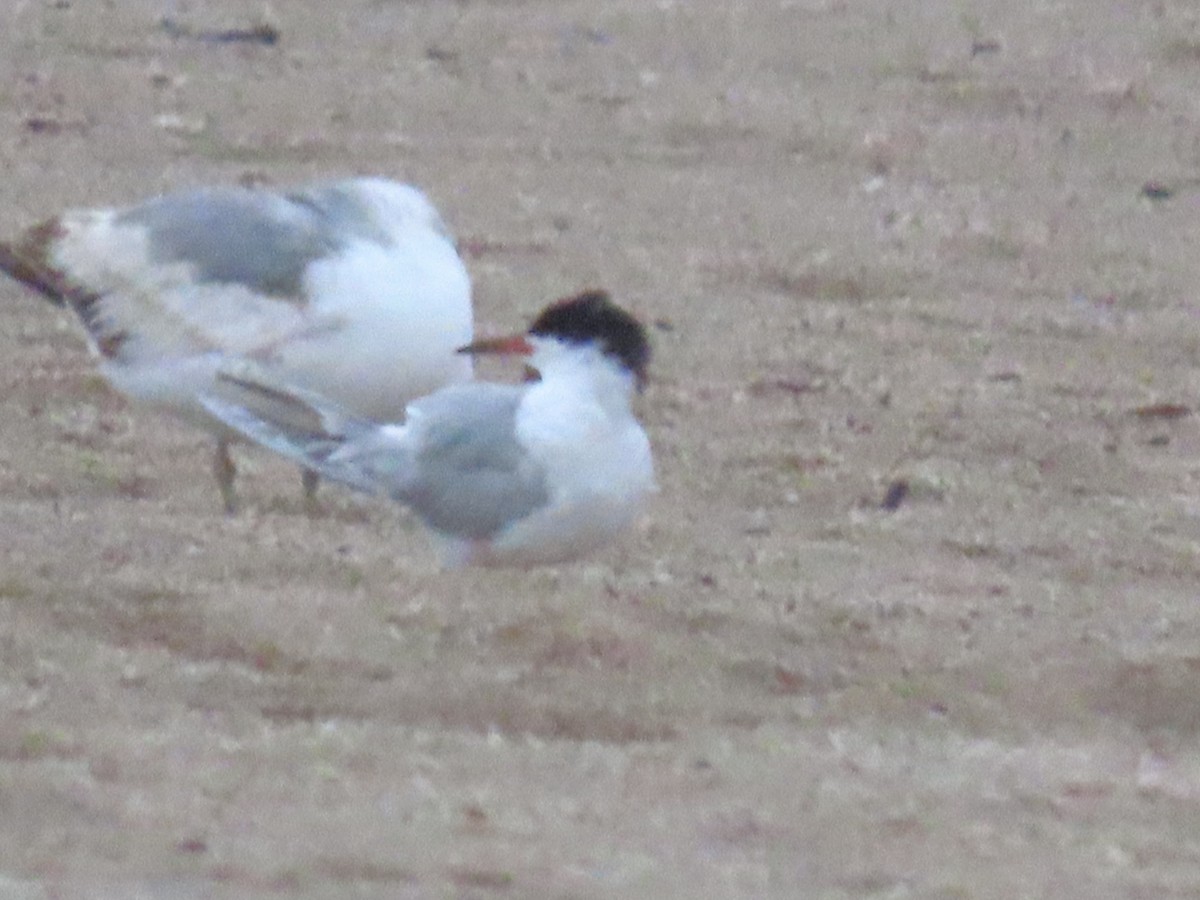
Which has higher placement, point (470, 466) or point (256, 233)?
point (256, 233)

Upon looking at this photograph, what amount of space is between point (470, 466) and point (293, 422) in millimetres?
459

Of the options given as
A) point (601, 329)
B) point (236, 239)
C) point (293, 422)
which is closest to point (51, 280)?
point (236, 239)

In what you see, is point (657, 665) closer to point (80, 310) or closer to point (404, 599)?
point (404, 599)

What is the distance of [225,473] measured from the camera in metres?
6.58

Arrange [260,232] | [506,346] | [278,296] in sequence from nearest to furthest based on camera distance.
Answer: [506,346] → [278,296] → [260,232]

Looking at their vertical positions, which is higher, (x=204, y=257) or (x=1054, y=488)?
(x=204, y=257)

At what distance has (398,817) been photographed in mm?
4555

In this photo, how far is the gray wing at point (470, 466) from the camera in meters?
5.83

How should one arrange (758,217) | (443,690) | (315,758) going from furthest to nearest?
(758,217) < (443,690) < (315,758)

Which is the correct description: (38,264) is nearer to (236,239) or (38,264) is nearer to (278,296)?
(236,239)

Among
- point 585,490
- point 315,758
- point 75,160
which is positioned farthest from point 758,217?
point 315,758

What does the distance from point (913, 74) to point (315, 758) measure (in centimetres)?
555

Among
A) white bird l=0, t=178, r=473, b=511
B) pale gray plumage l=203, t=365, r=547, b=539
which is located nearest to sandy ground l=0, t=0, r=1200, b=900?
pale gray plumage l=203, t=365, r=547, b=539

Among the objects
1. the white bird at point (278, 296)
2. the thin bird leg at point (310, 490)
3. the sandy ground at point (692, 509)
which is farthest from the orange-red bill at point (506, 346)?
the thin bird leg at point (310, 490)
